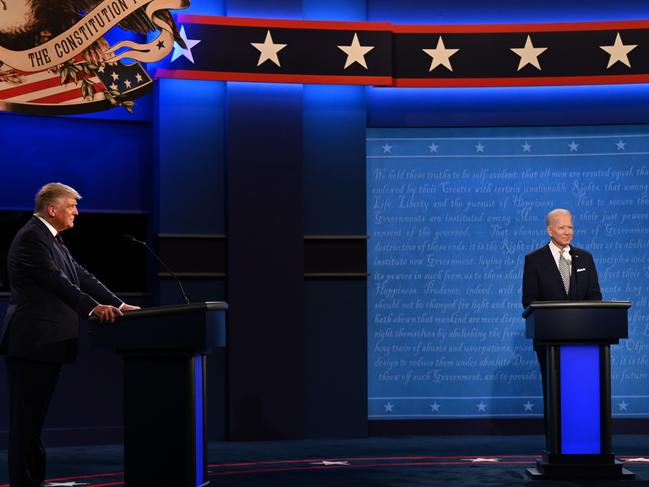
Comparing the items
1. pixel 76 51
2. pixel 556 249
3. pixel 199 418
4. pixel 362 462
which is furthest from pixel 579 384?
pixel 76 51

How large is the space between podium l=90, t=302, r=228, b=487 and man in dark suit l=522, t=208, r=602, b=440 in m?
2.56

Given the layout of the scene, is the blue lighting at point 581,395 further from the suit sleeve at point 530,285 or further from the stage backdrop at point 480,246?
the stage backdrop at point 480,246

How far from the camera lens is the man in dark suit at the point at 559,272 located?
627 centimetres

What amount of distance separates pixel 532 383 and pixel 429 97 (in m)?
2.41

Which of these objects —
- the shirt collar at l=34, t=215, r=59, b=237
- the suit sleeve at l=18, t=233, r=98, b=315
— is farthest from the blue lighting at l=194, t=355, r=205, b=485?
the shirt collar at l=34, t=215, r=59, b=237

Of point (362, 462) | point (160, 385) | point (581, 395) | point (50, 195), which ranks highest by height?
point (50, 195)

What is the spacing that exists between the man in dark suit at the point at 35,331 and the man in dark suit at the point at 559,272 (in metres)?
2.76

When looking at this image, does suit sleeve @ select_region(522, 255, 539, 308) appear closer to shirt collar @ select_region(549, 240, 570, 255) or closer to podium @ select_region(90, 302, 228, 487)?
shirt collar @ select_region(549, 240, 570, 255)

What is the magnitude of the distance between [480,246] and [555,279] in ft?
5.91

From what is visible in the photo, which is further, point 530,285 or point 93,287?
point 530,285

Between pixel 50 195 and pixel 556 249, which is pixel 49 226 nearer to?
pixel 50 195

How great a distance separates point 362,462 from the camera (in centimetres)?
642

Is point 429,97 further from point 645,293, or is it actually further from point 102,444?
point 102,444

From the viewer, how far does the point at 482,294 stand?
812 centimetres
